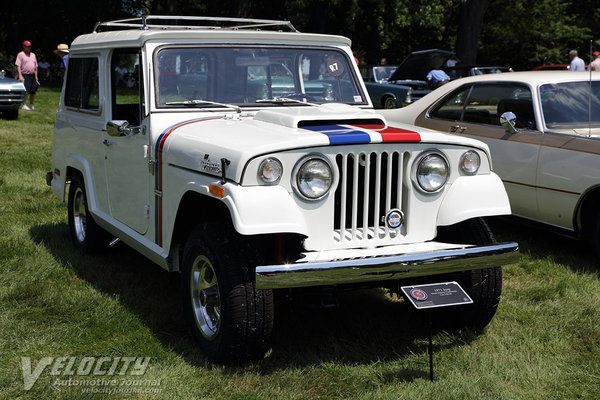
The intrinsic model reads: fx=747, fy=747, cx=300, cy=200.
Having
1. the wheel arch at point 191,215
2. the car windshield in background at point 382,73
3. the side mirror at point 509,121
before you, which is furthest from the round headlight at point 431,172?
the car windshield in background at point 382,73

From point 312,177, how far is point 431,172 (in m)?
0.75

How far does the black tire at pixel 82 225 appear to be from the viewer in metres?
6.29

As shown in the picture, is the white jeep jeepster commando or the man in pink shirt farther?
the man in pink shirt

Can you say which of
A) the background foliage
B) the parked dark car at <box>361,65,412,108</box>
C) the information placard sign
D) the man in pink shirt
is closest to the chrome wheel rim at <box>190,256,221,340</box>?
the information placard sign

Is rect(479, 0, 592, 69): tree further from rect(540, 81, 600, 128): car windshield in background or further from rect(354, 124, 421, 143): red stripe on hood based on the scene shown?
rect(354, 124, 421, 143): red stripe on hood

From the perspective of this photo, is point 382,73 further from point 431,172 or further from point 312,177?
point 312,177

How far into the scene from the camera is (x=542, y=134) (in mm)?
6609

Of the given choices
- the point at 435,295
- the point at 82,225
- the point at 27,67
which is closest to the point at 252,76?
the point at 435,295

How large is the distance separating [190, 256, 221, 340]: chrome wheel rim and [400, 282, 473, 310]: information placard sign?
3.49 feet

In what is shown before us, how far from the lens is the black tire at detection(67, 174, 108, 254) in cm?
629

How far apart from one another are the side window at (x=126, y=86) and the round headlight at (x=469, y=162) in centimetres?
214

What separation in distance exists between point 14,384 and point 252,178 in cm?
168

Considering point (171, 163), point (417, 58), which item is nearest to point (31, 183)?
point (171, 163)

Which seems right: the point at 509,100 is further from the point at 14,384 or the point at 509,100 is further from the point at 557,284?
the point at 14,384
